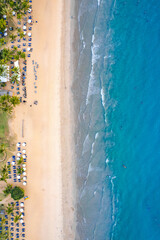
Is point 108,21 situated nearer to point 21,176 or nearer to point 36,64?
point 36,64

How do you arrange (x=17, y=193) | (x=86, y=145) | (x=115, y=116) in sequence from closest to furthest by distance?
(x=17, y=193), (x=86, y=145), (x=115, y=116)

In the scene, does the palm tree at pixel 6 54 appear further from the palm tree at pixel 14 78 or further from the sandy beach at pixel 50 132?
the sandy beach at pixel 50 132

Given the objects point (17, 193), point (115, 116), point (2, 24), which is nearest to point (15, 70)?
point (2, 24)

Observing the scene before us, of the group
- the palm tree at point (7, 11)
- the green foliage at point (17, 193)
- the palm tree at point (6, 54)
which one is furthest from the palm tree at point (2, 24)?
the green foliage at point (17, 193)

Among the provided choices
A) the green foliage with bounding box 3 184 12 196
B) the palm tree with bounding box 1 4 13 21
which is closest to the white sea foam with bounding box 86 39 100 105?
the palm tree with bounding box 1 4 13 21

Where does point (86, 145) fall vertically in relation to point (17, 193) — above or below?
above

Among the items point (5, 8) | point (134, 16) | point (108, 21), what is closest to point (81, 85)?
point (108, 21)

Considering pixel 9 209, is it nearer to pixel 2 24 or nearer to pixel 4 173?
pixel 4 173

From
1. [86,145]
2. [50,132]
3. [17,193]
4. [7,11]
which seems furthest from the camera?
[50,132]

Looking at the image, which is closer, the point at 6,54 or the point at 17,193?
the point at 17,193
